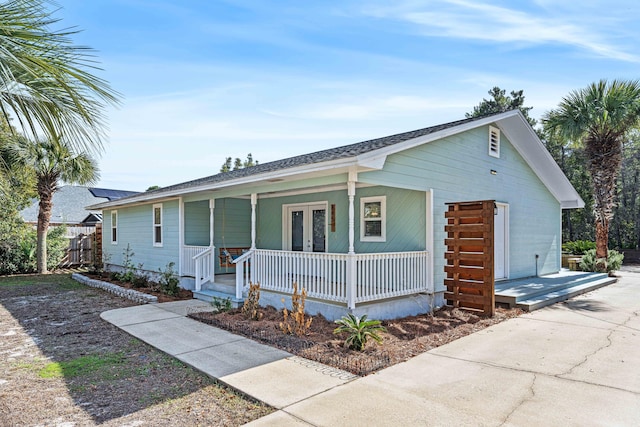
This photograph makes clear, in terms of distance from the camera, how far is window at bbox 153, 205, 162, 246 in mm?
12930

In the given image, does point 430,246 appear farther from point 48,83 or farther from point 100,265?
point 100,265

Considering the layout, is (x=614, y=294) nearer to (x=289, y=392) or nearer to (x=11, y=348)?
(x=289, y=392)

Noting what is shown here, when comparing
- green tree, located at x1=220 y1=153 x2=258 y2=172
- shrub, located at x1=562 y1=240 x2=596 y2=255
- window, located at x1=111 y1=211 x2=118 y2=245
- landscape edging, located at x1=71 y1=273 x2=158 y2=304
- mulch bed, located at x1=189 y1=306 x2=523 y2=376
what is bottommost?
landscape edging, located at x1=71 y1=273 x2=158 y2=304

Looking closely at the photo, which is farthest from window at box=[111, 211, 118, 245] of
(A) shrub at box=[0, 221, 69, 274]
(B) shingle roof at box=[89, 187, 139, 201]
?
(B) shingle roof at box=[89, 187, 139, 201]

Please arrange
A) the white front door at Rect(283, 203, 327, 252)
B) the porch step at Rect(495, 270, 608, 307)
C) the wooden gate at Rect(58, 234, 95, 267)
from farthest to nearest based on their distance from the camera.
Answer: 1. the wooden gate at Rect(58, 234, 95, 267)
2. the white front door at Rect(283, 203, 327, 252)
3. the porch step at Rect(495, 270, 608, 307)

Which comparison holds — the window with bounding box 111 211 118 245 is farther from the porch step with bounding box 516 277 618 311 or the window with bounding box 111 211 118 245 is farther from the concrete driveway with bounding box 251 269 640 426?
the porch step with bounding box 516 277 618 311

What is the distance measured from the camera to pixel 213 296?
9336mm

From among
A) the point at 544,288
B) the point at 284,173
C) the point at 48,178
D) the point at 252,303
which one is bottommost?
the point at 544,288

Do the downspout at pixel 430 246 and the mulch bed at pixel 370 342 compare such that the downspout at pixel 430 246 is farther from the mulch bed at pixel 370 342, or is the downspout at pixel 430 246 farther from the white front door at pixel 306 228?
the white front door at pixel 306 228

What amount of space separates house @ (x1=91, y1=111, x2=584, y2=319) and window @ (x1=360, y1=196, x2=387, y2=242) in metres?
0.02

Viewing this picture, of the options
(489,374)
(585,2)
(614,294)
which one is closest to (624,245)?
(614,294)

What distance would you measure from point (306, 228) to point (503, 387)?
7388mm

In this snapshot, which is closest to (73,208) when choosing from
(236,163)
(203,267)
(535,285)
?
(203,267)

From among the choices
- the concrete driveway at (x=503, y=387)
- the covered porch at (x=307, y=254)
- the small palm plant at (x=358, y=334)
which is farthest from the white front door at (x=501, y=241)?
the small palm plant at (x=358, y=334)
